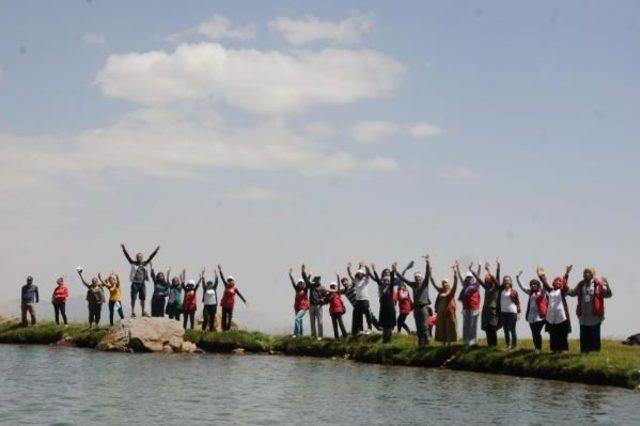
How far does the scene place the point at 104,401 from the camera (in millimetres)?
22250

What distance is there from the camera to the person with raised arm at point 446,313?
3272 centimetres

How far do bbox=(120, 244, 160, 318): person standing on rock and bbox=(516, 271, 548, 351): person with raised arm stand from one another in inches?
663

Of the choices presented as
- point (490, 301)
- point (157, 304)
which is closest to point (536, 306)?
point (490, 301)

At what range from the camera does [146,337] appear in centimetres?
3812

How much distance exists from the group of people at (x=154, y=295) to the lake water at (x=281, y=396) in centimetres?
740

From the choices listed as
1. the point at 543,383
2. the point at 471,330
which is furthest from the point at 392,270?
the point at 543,383

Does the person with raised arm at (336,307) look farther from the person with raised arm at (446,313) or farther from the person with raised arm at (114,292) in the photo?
the person with raised arm at (114,292)

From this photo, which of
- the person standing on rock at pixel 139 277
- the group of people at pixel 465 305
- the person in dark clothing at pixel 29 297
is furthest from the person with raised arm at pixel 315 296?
the person in dark clothing at pixel 29 297

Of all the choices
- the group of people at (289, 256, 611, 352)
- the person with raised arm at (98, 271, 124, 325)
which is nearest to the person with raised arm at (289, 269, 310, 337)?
the group of people at (289, 256, 611, 352)

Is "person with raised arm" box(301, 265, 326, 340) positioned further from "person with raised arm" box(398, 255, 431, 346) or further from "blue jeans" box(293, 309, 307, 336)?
"person with raised arm" box(398, 255, 431, 346)

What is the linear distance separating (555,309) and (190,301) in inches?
730

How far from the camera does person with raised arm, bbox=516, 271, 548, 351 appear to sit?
2998 cm

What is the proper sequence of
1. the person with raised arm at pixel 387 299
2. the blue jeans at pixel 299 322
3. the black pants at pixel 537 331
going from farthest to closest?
the blue jeans at pixel 299 322
the person with raised arm at pixel 387 299
the black pants at pixel 537 331

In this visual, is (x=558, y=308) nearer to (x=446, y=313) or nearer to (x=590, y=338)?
(x=590, y=338)
